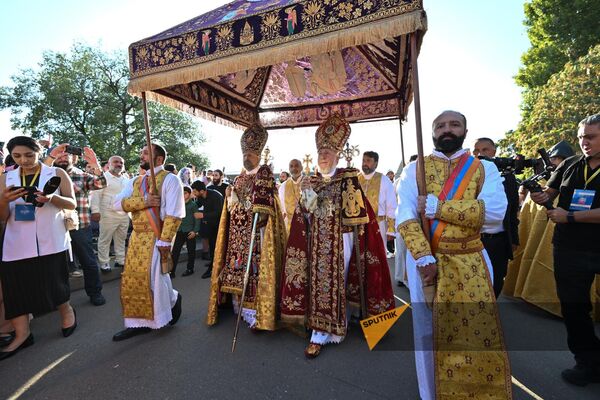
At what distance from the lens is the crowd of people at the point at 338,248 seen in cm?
215

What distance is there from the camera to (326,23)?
2.72 m

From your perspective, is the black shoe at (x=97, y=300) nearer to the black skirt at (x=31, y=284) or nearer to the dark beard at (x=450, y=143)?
the black skirt at (x=31, y=284)

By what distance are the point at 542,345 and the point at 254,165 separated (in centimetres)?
367

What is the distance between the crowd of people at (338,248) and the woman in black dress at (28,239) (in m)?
0.01

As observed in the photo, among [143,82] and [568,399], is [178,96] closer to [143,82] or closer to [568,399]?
[143,82]

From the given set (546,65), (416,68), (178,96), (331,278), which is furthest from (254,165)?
(546,65)

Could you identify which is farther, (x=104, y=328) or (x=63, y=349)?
(x=104, y=328)

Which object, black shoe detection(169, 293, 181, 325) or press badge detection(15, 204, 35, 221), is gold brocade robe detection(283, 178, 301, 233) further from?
press badge detection(15, 204, 35, 221)

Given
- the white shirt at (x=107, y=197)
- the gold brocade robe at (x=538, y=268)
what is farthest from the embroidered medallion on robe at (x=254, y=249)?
the white shirt at (x=107, y=197)

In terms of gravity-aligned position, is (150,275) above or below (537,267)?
above

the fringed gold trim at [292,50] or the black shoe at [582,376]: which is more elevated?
the fringed gold trim at [292,50]

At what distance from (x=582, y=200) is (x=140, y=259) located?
4274 millimetres

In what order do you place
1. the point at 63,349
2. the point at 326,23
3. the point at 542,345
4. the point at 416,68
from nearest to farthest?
the point at 416,68, the point at 326,23, the point at 542,345, the point at 63,349

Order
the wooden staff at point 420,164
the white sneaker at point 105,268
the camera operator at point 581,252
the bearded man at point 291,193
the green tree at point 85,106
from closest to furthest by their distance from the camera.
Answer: the wooden staff at point 420,164
the camera operator at point 581,252
the bearded man at point 291,193
the white sneaker at point 105,268
the green tree at point 85,106
